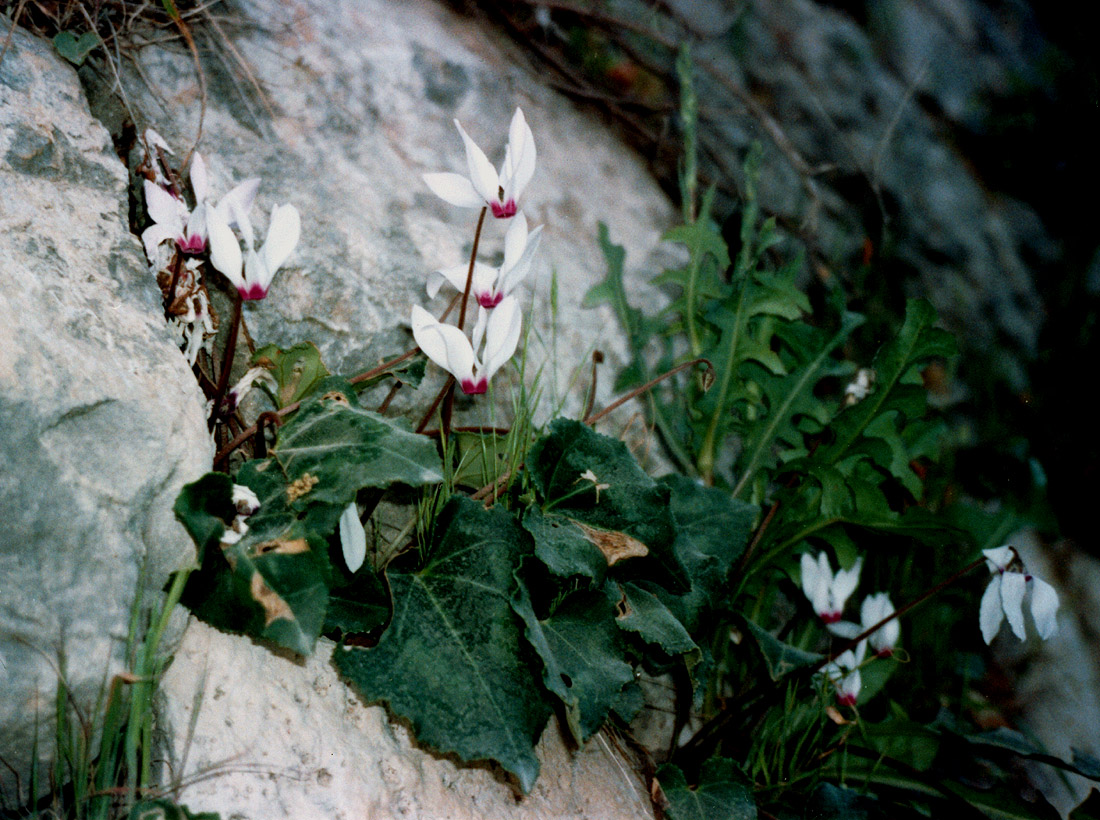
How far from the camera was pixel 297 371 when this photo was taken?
57.1 inches

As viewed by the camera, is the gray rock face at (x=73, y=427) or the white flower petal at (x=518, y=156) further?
the white flower petal at (x=518, y=156)

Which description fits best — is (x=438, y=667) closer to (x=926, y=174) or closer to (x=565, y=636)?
(x=565, y=636)

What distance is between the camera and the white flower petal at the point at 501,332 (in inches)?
54.7

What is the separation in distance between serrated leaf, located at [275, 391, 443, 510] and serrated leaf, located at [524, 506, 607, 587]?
0.24m

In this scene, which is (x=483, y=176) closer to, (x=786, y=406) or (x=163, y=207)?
(x=163, y=207)

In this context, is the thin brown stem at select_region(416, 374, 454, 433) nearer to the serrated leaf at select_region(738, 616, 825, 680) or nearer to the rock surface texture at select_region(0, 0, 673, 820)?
the rock surface texture at select_region(0, 0, 673, 820)

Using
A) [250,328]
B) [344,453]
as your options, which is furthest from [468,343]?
[250,328]

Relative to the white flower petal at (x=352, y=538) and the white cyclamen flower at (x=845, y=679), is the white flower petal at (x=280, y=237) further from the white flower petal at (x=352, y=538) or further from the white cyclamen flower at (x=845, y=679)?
the white cyclamen flower at (x=845, y=679)

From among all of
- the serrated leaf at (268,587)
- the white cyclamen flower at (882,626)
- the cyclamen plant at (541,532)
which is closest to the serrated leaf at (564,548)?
the cyclamen plant at (541,532)

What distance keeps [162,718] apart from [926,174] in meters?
3.14

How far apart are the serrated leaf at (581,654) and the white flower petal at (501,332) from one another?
0.39m

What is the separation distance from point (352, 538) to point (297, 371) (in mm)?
360

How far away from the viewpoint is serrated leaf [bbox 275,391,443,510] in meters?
1.19

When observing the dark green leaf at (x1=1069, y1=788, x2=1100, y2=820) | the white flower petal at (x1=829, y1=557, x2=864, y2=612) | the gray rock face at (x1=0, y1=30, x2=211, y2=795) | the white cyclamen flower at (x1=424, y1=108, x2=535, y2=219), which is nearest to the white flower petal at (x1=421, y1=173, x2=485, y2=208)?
the white cyclamen flower at (x1=424, y1=108, x2=535, y2=219)
